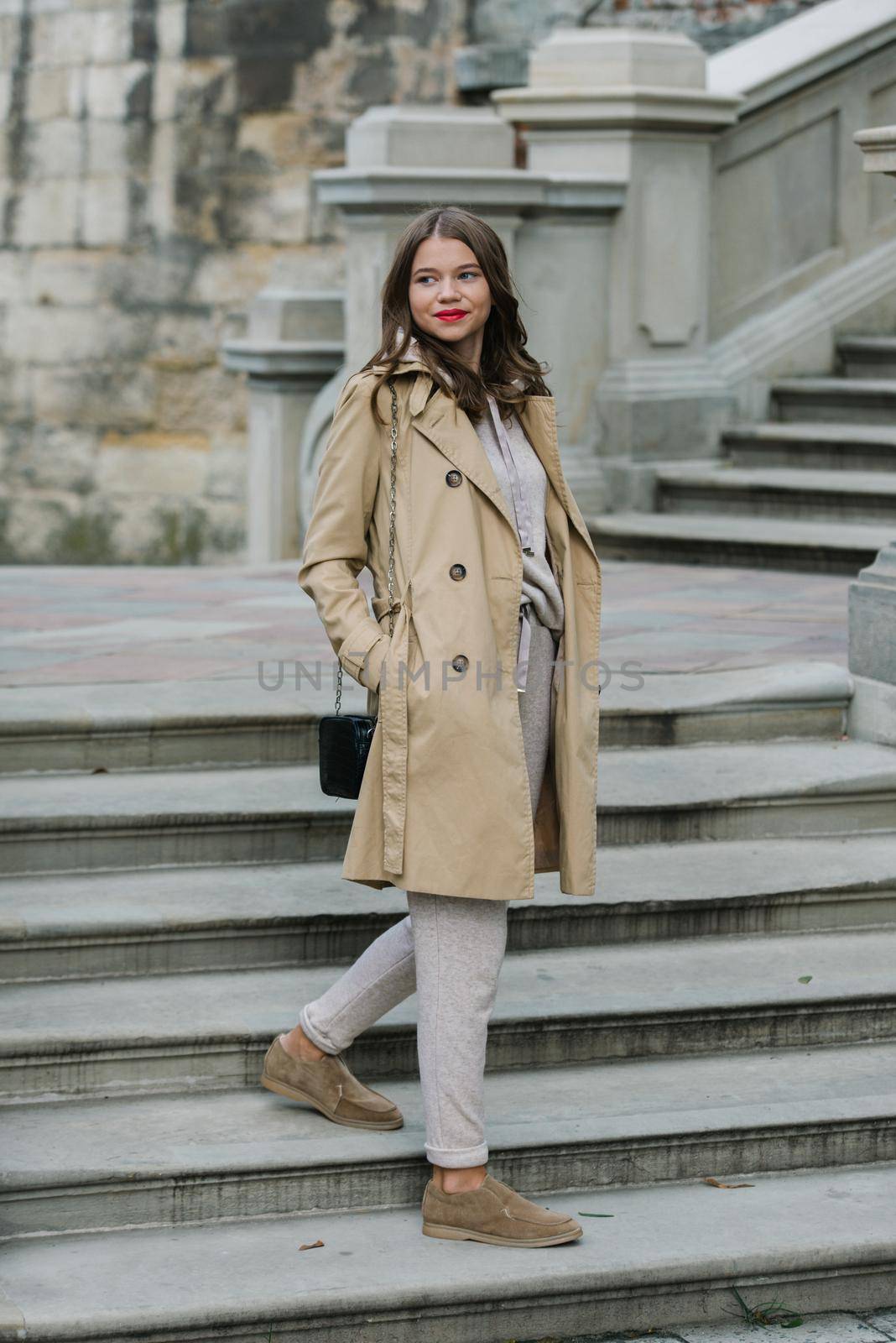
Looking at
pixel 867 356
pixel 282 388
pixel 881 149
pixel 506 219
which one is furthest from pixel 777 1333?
pixel 867 356

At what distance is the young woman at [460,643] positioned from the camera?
3.56m

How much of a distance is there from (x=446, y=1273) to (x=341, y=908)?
3.59ft

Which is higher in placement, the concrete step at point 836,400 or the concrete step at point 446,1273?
the concrete step at point 836,400

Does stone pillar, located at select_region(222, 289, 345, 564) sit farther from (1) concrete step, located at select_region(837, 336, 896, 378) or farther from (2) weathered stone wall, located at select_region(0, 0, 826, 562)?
(2) weathered stone wall, located at select_region(0, 0, 826, 562)

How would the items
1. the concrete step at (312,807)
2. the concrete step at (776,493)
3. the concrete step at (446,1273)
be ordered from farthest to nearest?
1. the concrete step at (776,493)
2. the concrete step at (312,807)
3. the concrete step at (446,1273)

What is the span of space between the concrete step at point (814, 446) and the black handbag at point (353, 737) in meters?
5.77

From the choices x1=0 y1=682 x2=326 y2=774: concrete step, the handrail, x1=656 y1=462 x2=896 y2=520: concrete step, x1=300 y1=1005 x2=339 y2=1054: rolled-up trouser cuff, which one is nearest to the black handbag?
x1=300 y1=1005 x2=339 y2=1054: rolled-up trouser cuff

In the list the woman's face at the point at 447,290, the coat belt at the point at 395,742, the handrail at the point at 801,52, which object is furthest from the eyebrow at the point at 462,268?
the handrail at the point at 801,52

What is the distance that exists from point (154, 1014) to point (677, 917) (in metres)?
1.24

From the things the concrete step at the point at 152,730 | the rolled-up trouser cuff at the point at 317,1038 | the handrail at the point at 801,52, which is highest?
the handrail at the point at 801,52

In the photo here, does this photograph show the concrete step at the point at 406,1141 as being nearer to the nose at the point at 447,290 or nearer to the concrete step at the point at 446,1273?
the concrete step at the point at 446,1273

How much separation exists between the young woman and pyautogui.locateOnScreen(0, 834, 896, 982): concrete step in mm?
766

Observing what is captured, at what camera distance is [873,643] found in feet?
18.5

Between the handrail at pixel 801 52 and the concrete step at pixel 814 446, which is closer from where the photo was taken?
the concrete step at pixel 814 446
